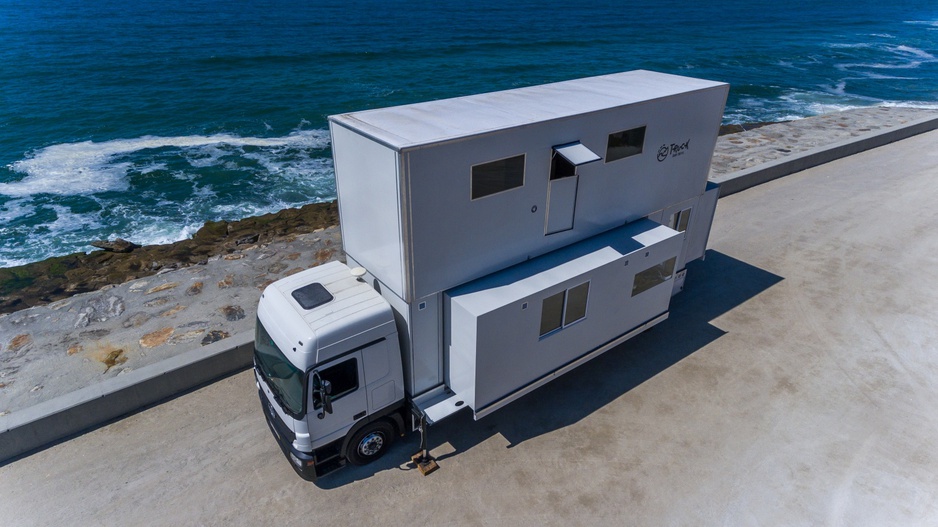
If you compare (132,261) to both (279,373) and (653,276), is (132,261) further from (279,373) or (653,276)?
(653,276)

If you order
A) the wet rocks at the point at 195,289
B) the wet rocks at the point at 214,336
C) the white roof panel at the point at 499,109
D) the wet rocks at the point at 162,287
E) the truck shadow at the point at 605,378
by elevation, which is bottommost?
the truck shadow at the point at 605,378

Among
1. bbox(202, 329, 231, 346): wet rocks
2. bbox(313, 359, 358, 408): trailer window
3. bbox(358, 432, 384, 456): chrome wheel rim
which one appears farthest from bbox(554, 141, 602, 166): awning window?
bbox(202, 329, 231, 346): wet rocks

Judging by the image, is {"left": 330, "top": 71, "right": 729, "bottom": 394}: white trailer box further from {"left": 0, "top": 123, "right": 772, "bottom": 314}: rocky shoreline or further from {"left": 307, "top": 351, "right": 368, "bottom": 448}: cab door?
{"left": 0, "top": 123, "right": 772, "bottom": 314}: rocky shoreline

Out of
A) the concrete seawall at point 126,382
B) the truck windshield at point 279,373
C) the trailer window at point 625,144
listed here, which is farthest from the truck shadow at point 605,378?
the trailer window at point 625,144

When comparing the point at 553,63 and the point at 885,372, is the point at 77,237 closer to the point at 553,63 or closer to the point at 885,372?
the point at 885,372

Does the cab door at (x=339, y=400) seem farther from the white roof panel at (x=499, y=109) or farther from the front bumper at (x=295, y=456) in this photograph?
the white roof panel at (x=499, y=109)
